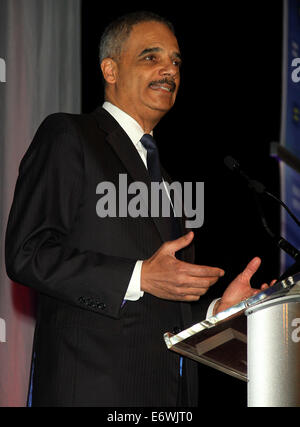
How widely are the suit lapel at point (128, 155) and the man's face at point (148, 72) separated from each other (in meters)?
0.20

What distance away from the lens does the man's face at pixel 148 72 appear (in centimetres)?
255

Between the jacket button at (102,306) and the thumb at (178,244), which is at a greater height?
the thumb at (178,244)

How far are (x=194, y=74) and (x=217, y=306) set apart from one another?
253 cm

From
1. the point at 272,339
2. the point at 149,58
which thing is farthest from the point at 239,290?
the point at 149,58

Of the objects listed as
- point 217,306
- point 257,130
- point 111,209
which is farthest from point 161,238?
point 257,130

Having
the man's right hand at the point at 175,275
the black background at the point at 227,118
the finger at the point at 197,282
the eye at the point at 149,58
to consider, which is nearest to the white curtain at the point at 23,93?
the black background at the point at 227,118

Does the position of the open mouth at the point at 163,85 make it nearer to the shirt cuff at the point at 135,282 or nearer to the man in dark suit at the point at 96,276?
the man in dark suit at the point at 96,276

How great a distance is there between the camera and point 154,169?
7.68 ft

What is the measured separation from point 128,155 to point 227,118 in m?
2.39

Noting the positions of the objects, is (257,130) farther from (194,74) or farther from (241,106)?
(194,74)

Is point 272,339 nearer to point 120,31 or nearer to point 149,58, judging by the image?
point 149,58

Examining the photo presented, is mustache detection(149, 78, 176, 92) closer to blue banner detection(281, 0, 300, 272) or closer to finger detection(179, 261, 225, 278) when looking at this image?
finger detection(179, 261, 225, 278)

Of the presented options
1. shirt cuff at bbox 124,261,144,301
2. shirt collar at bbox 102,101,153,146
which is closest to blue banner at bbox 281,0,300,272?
shirt collar at bbox 102,101,153,146

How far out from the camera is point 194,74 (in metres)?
4.54
